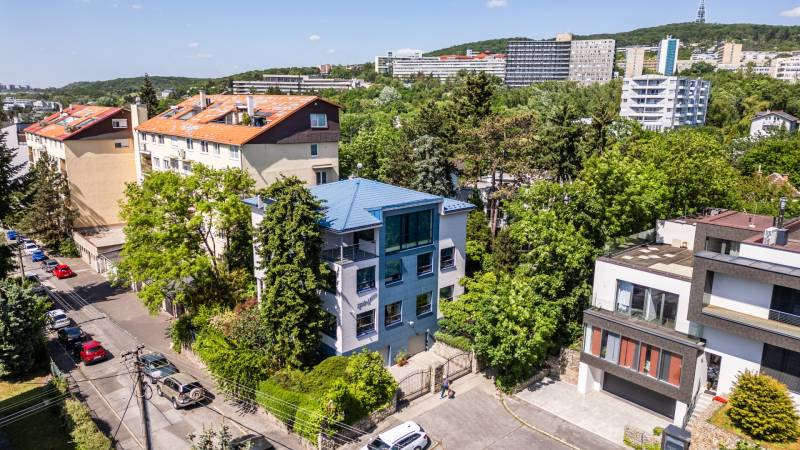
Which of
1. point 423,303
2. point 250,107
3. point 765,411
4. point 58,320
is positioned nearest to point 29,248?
point 58,320

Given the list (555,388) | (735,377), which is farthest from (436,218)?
(735,377)

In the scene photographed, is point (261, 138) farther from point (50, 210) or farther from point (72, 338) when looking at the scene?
point (50, 210)

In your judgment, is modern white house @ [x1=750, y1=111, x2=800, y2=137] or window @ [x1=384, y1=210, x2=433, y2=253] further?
modern white house @ [x1=750, y1=111, x2=800, y2=137]

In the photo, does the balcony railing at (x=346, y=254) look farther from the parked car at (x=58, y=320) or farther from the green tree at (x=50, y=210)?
the green tree at (x=50, y=210)

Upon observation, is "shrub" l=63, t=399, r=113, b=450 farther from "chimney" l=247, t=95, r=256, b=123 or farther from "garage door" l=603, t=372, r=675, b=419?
"chimney" l=247, t=95, r=256, b=123

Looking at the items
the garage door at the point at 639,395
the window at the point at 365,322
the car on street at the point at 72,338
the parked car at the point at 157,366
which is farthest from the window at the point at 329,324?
the car on street at the point at 72,338

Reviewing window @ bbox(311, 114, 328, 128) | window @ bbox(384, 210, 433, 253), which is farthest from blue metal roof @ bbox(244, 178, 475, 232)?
window @ bbox(311, 114, 328, 128)

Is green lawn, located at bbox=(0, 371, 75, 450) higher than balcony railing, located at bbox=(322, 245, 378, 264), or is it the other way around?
balcony railing, located at bbox=(322, 245, 378, 264)

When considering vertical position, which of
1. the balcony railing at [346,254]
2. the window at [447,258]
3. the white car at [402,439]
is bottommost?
the white car at [402,439]
